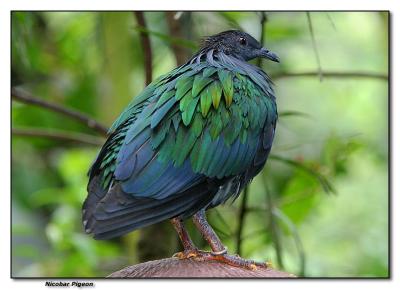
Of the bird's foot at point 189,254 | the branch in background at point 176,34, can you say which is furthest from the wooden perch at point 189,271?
the branch in background at point 176,34

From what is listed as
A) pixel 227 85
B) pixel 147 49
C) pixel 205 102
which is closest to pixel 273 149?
pixel 147 49

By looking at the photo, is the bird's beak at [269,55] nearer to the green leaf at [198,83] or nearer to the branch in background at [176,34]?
the green leaf at [198,83]

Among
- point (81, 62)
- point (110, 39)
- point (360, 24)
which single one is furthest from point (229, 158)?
point (360, 24)

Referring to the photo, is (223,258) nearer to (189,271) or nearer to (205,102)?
(189,271)
